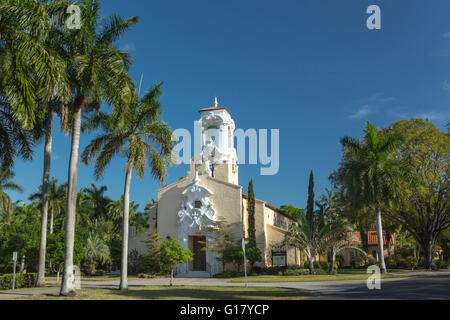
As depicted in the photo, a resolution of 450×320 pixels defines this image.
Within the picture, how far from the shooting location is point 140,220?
54.0 metres

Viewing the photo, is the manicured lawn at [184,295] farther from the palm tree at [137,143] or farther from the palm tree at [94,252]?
the palm tree at [94,252]

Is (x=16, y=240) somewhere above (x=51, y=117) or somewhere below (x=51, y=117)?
below

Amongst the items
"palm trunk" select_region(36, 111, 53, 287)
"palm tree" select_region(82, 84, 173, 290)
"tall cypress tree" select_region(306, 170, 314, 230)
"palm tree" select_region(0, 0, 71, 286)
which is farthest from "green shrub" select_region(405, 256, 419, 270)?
"palm tree" select_region(0, 0, 71, 286)

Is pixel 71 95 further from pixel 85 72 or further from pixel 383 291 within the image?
pixel 383 291

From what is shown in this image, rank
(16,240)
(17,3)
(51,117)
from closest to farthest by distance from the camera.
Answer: (17,3) < (51,117) < (16,240)

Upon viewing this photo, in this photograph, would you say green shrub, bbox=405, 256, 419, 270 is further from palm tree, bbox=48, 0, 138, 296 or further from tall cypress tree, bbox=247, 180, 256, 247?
palm tree, bbox=48, 0, 138, 296

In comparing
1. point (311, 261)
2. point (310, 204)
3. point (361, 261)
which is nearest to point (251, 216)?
point (310, 204)

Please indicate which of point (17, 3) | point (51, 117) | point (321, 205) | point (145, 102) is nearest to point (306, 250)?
point (321, 205)

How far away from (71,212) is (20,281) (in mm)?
8451

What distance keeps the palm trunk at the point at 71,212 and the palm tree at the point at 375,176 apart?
69.3 ft

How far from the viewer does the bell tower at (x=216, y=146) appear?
4244 centimetres

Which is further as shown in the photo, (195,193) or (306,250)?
(195,193)
